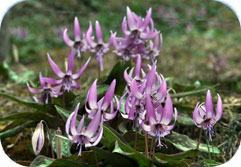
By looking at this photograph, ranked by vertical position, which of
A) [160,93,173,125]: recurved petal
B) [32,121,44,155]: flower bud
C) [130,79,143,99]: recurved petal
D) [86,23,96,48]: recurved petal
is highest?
[86,23,96,48]: recurved petal

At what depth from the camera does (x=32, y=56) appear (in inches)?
240

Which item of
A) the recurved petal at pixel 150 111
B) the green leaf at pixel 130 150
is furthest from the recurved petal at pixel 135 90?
the green leaf at pixel 130 150

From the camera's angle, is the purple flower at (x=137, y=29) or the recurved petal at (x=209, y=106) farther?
the purple flower at (x=137, y=29)

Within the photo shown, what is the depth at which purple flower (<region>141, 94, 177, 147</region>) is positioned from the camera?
1105mm

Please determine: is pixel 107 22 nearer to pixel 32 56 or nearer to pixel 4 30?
pixel 32 56

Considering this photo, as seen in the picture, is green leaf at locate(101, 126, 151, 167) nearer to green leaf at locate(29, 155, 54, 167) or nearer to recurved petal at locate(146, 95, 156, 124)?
recurved petal at locate(146, 95, 156, 124)

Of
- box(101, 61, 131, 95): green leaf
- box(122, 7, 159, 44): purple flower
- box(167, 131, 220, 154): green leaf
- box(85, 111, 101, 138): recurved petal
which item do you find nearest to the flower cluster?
box(122, 7, 159, 44): purple flower

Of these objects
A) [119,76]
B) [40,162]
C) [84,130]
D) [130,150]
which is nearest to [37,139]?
[40,162]

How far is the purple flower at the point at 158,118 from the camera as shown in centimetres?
111

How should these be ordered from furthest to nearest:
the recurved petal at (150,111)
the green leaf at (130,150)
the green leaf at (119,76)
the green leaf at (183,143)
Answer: the green leaf at (119,76) < the green leaf at (183,143) < the green leaf at (130,150) < the recurved petal at (150,111)

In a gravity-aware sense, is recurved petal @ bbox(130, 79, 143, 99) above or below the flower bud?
above

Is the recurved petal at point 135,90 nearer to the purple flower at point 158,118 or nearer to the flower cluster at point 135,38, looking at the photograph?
the purple flower at point 158,118

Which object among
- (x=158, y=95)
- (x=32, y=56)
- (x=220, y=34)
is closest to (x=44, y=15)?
(x=32, y=56)

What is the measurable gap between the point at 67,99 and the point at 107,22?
5.67 m
